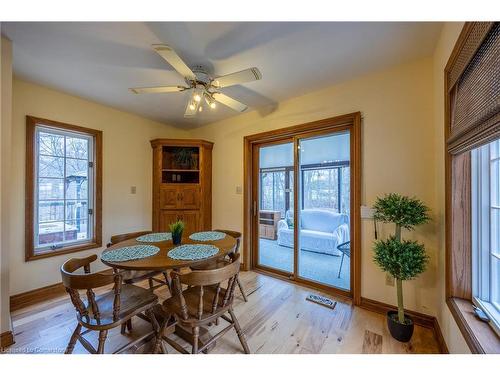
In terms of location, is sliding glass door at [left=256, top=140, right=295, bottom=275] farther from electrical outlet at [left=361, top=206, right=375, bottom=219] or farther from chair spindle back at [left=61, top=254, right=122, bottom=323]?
chair spindle back at [left=61, top=254, right=122, bottom=323]

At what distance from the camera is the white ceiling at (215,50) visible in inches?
57.5

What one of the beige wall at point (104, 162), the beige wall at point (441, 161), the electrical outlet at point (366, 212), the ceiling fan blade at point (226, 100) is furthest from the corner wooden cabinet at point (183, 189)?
the beige wall at point (441, 161)

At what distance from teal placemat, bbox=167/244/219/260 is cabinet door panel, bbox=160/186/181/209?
1722mm

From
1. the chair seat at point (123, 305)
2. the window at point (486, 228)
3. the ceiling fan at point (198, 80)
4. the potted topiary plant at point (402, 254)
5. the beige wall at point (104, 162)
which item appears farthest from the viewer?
the beige wall at point (104, 162)

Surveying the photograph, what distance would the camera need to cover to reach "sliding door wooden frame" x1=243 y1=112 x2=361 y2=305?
2127 mm

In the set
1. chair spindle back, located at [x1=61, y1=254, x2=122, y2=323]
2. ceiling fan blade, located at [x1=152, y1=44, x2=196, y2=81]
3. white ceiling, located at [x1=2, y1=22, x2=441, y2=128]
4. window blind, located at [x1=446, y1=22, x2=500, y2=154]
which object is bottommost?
chair spindle back, located at [x1=61, y1=254, x2=122, y2=323]

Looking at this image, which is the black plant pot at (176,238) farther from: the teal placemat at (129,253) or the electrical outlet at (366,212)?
the electrical outlet at (366,212)

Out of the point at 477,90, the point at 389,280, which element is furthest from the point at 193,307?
the point at 477,90

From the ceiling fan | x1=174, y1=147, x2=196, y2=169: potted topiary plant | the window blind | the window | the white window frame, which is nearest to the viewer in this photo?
the window blind

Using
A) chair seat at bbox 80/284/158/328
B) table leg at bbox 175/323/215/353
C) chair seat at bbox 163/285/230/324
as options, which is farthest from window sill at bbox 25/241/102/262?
chair seat at bbox 163/285/230/324

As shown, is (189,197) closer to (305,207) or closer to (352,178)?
(305,207)

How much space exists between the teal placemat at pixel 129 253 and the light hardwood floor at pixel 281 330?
0.73m
